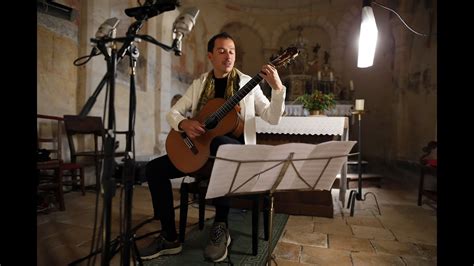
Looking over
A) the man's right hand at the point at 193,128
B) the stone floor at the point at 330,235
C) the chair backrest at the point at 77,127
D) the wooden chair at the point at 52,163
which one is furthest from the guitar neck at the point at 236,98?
the chair backrest at the point at 77,127

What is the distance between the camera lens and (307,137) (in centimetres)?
341

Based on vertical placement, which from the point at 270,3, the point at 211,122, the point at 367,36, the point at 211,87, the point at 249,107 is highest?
the point at 270,3

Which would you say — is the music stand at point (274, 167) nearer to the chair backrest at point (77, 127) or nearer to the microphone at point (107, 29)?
the microphone at point (107, 29)

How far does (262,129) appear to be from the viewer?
337 cm

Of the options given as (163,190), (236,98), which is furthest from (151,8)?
(163,190)

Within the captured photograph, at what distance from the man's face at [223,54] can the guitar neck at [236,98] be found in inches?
16.4

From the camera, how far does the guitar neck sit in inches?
72.9

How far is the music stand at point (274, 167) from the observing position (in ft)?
4.24

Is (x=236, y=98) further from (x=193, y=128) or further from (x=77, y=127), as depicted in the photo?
(x=77, y=127)

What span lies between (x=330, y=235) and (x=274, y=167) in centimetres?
145

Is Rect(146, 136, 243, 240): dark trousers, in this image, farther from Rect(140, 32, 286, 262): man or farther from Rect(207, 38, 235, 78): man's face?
Rect(207, 38, 235, 78): man's face

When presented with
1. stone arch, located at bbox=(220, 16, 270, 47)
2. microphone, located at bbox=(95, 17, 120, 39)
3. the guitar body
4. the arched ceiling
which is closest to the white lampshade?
the guitar body
